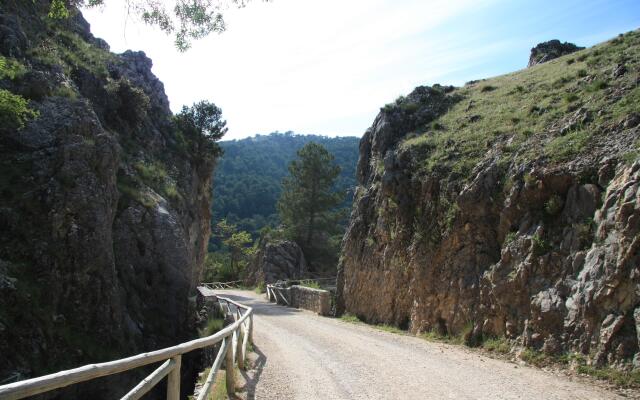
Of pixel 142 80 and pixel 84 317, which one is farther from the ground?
pixel 142 80

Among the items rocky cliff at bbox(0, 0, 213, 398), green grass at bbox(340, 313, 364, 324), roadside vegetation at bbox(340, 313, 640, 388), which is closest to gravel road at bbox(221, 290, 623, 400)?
roadside vegetation at bbox(340, 313, 640, 388)

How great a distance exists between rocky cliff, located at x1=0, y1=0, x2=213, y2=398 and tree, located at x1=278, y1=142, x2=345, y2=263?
2645cm

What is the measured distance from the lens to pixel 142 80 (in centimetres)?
2898

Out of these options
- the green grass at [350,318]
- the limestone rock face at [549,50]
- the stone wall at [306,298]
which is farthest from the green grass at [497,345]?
the limestone rock face at [549,50]

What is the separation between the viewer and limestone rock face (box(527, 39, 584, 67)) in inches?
1203

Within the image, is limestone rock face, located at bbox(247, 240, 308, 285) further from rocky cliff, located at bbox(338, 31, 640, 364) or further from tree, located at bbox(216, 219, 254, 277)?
rocky cliff, located at bbox(338, 31, 640, 364)

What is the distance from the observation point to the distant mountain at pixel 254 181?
286 ft

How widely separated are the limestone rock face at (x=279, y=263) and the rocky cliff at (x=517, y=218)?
65.5ft

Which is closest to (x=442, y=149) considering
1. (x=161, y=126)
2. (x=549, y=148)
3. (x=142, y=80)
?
(x=549, y=148)

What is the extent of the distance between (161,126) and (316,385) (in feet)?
76.9

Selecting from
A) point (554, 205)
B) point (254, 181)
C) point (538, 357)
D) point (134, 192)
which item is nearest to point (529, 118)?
point (554, 205)

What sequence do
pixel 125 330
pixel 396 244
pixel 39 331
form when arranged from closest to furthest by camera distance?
pixel 39 331 → pixel 125 330 → pixel 396 244

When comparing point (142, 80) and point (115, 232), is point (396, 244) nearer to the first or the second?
point (115, 232)

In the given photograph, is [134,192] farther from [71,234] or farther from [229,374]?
[229,374]
